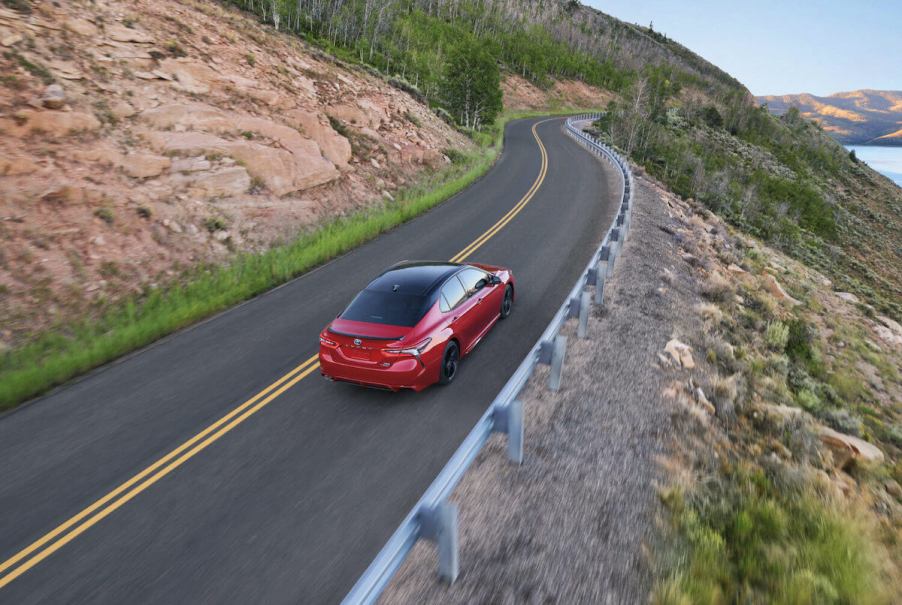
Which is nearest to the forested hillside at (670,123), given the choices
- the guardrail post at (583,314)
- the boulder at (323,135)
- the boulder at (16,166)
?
the boulder at (323,135)

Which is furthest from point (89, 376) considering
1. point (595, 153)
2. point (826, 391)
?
point (595, 153)

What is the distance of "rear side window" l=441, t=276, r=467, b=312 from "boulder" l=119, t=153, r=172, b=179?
982 centimetres

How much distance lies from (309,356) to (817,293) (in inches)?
838

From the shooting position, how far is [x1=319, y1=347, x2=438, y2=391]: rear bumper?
6555mm

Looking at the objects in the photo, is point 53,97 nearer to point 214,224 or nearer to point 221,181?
point 221,181

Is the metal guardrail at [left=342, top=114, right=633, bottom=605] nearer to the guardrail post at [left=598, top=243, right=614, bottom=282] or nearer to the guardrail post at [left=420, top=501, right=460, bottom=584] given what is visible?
the guardrail post at [left=420, top=501, right=460, bottom=584]

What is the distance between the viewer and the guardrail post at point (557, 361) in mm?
6496

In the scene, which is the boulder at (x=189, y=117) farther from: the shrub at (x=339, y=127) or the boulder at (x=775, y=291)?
the boulder at (x=775, y=291)

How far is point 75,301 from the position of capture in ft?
31.8

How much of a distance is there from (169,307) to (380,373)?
629cm

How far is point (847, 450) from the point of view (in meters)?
7.12

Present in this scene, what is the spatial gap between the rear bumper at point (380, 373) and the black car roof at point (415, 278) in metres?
1.19

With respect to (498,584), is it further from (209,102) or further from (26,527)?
(209,102)

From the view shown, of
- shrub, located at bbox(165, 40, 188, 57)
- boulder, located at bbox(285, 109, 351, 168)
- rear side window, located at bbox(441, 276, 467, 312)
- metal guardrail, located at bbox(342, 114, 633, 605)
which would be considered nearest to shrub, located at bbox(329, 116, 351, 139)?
boulder, located at bbox(285, 109, 351, 168)
